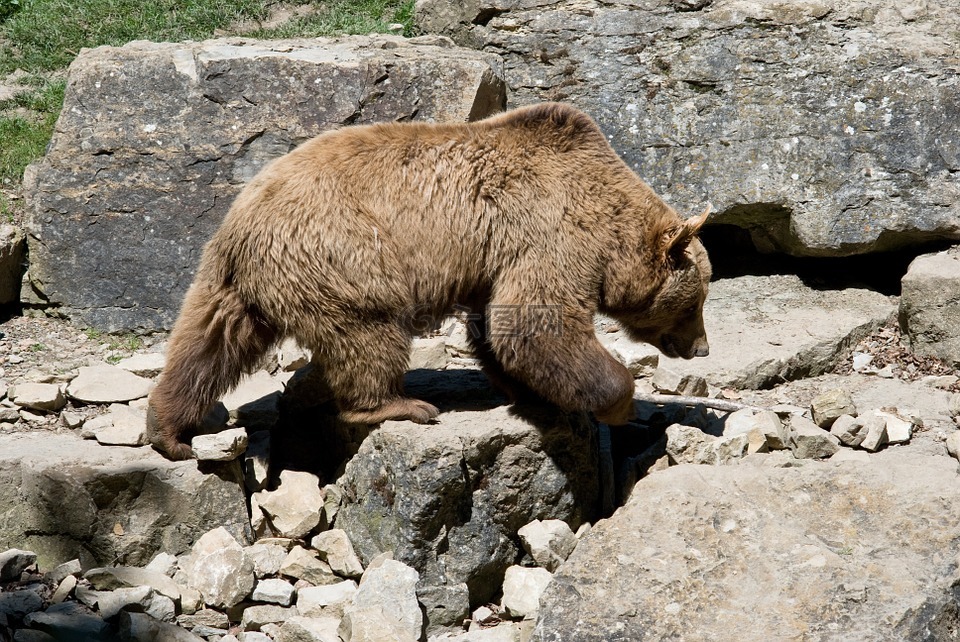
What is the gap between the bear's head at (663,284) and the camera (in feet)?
16.9

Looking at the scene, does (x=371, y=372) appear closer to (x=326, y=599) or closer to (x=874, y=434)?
(x=326, y=599)

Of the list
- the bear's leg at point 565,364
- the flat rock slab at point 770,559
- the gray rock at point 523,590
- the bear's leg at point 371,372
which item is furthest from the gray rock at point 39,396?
the flat rock slab at point 770,559

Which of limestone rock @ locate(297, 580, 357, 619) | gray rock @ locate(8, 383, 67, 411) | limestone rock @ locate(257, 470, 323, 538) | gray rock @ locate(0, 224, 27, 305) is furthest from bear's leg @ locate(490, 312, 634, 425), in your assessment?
gray rock @ locate(0, 224, 27, 305)

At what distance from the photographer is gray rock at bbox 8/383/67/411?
569 cm

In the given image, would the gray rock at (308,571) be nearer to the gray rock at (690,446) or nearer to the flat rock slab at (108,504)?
the flat rock slab at (108,504)

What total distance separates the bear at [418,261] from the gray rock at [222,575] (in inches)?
24.3

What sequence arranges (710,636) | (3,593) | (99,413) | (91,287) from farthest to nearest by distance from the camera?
(91,287) < (99,413) < (3,593) < (710,636)

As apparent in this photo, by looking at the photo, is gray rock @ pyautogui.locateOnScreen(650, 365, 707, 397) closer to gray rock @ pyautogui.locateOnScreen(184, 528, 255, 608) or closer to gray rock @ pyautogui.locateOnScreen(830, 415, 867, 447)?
gray rock @ pyautogui.locateOnScreen(830, 415, 867, 447)

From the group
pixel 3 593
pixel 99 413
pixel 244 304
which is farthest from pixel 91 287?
pixel 3 593

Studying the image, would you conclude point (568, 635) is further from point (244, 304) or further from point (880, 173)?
point (880, 173)

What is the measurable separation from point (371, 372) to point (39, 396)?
84.8 inches

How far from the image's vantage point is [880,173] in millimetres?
7258

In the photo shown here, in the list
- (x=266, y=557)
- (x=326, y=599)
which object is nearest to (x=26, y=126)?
(x=266, y=557)

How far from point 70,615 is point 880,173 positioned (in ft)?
19.8
